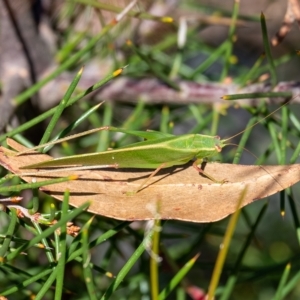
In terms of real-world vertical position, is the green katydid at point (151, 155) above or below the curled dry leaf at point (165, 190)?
above

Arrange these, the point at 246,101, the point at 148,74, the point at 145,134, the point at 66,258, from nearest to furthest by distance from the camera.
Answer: the point at 66,258
the point at 145,134
the point at 246,101
the point at 148,74

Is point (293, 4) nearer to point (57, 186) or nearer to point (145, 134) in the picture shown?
point (145, 134)

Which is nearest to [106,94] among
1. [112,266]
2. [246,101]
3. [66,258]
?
[246,101]

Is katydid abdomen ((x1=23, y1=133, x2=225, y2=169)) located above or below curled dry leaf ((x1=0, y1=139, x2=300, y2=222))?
above

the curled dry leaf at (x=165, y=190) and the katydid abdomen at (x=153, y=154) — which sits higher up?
the katydid abdomen at (x=153, y=154)
